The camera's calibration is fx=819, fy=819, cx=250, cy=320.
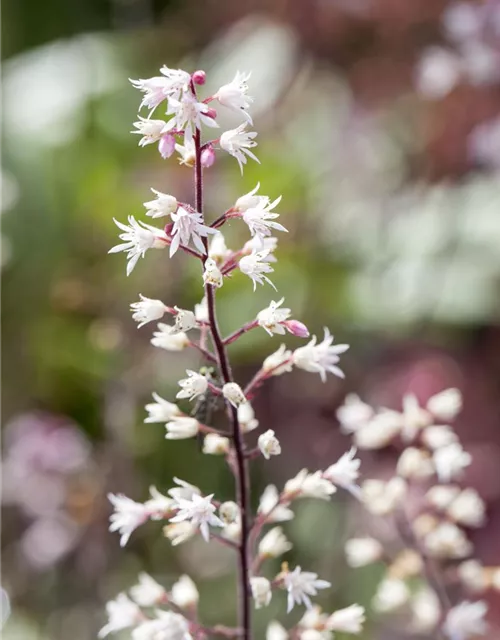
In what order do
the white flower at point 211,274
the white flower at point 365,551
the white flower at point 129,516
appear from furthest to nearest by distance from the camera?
the white flower at point 365,551, the white flower at point 129,516, the white flower at point 211,274

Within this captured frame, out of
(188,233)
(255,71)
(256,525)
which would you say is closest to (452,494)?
(256,525)

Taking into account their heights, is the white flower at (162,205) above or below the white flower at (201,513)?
above

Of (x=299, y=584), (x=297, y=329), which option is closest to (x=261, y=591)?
(x=299, y=584)

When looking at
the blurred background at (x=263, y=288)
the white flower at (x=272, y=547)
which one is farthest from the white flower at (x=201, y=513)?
the blurred background at (x=263, y=288)

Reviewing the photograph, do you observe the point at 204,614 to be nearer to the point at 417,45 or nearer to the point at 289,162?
the point at 289,162

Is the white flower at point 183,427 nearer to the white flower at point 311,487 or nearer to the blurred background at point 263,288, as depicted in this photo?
the white flower at point 311,487

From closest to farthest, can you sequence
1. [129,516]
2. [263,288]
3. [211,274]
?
[211,274] → [129,516] → [263,288]

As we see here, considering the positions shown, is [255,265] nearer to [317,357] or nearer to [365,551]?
[317,357]
